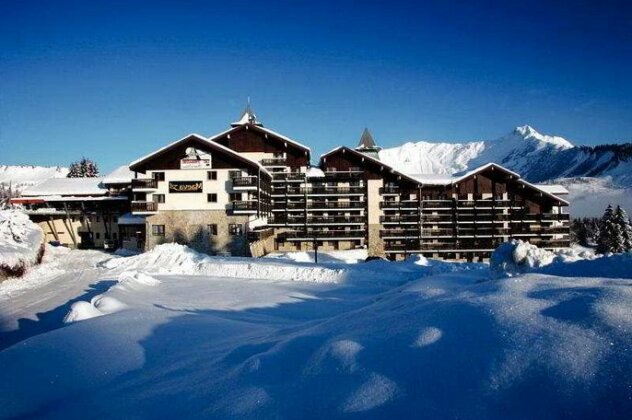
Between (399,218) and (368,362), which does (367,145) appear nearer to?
(399,218)

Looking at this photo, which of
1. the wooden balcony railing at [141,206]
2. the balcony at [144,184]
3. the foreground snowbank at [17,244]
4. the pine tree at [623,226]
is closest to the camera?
the foreground snowbank at [17,244]

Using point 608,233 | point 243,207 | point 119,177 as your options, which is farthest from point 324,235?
point 608,233

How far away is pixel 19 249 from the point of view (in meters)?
26.2

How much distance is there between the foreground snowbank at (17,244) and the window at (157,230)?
8428 millimetres

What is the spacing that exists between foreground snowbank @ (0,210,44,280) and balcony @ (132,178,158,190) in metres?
8.30

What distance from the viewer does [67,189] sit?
4438 centimetres

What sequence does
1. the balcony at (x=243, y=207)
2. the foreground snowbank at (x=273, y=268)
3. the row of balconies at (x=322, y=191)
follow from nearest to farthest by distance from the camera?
the foreground snowbank at (x=273, y=268) → the balcony at (x=243, y=207) → the row of balconies at (x=322, y=191)

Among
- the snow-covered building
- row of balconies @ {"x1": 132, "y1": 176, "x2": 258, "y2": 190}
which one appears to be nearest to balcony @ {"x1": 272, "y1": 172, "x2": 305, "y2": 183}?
row of balconies @ {"x1": 132, "y1": 176, "x2": 258, "y2": 190}

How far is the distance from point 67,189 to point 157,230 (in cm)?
1620

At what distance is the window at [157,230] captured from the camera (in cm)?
3622

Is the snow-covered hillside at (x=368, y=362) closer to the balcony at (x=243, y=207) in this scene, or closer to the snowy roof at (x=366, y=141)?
the balcony at (x=243, y=207)

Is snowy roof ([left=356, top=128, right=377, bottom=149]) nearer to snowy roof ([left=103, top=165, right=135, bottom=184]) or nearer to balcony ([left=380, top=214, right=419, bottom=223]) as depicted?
balcony ([left=380, top=214, right=419, bottom=223])

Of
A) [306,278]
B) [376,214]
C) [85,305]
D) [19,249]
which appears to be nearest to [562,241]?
[376,214]

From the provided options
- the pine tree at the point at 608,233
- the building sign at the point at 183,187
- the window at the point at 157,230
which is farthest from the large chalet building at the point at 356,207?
the pine tree at the point at 608,233
